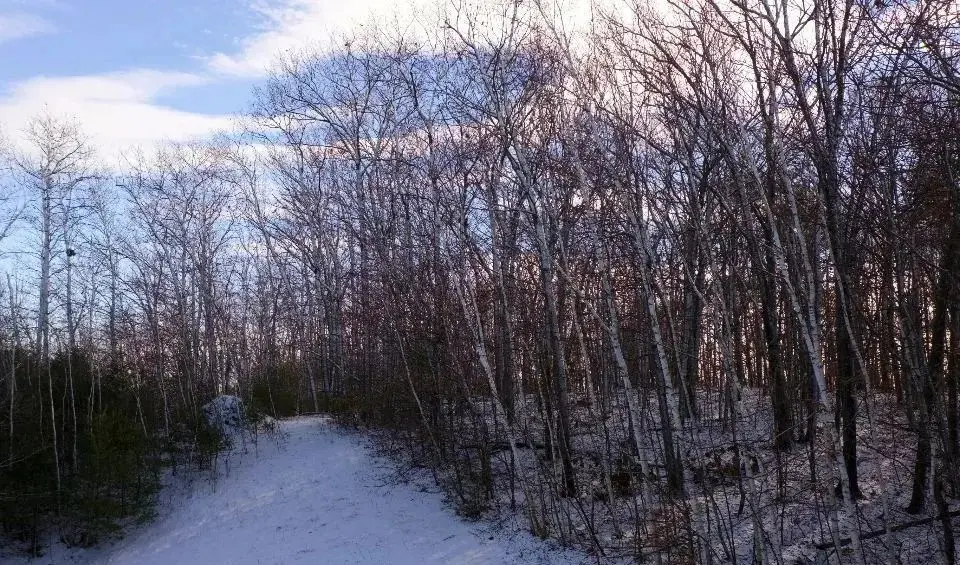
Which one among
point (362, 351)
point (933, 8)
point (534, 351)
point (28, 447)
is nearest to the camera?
point (933, 8)

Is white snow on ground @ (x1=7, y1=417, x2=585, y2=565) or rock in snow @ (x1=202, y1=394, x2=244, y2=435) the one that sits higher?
rock in snow @ (x1=202, y1=394, x2=244, y2=435)

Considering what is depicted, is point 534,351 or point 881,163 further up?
point 881,163

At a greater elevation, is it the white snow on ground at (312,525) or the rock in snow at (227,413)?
the rock in snow at (227,413)

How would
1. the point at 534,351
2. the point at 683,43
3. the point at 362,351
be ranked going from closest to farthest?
the point at 683,43, the point at 534,351, the point at 362,351

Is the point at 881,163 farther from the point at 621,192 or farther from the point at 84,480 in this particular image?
the point at 84,480

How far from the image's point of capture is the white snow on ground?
9039 millimetres

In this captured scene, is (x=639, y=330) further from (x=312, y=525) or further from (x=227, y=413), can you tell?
(x=227, y=413)

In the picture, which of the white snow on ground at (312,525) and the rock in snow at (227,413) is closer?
the white snow on ground at (312,525)

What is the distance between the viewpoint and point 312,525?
36.2 feet

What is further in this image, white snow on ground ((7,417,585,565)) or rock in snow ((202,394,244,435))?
rock in snow ((202,394,244,435))

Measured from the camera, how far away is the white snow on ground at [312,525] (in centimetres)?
904

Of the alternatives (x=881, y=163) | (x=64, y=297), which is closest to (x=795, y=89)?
(x=881, y=163)

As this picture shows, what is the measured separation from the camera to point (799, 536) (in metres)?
7.44

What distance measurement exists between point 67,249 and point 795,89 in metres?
22.1
